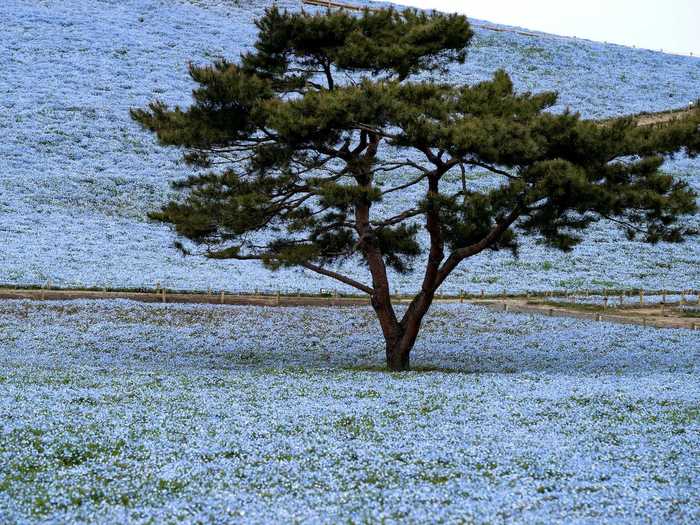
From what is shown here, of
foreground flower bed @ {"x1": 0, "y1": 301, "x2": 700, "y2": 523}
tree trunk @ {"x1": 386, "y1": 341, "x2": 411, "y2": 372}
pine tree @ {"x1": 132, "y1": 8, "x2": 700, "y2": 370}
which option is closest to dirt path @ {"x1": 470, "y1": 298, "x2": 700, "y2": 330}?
foreground flower bed @ {"x1": 0, "y1": 301, "x2": 700, "y2": 523}

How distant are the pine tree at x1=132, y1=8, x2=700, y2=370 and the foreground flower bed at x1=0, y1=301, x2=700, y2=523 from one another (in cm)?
272

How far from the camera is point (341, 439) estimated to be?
30.1ft

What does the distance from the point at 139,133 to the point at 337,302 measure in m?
22.3

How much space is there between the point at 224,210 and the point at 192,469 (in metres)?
8.23

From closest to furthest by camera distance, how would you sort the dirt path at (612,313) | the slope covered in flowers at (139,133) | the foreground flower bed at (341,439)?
the foreground flower bed at (341,439) → the dirt path at (612,313) → the slope covered in flowers at (139,133)

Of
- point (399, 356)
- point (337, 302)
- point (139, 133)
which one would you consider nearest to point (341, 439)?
point (399, 356)

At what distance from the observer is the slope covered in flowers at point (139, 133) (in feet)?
99.6

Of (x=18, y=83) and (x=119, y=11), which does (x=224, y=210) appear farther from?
(x=119, y=11)

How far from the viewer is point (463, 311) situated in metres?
25.8

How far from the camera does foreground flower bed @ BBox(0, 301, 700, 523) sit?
702 centimetres

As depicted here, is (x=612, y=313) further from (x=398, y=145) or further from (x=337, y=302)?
(x=398, y=145)

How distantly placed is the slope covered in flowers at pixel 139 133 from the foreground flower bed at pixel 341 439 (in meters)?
12.7

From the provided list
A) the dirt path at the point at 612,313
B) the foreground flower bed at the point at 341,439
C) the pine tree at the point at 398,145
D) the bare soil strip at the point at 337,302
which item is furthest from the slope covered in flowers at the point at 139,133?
the foreground flower bed at the point at 341,439

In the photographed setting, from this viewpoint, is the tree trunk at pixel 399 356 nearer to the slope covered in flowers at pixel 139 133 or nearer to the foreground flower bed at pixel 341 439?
the foreground flower bed at pixel 341 439
